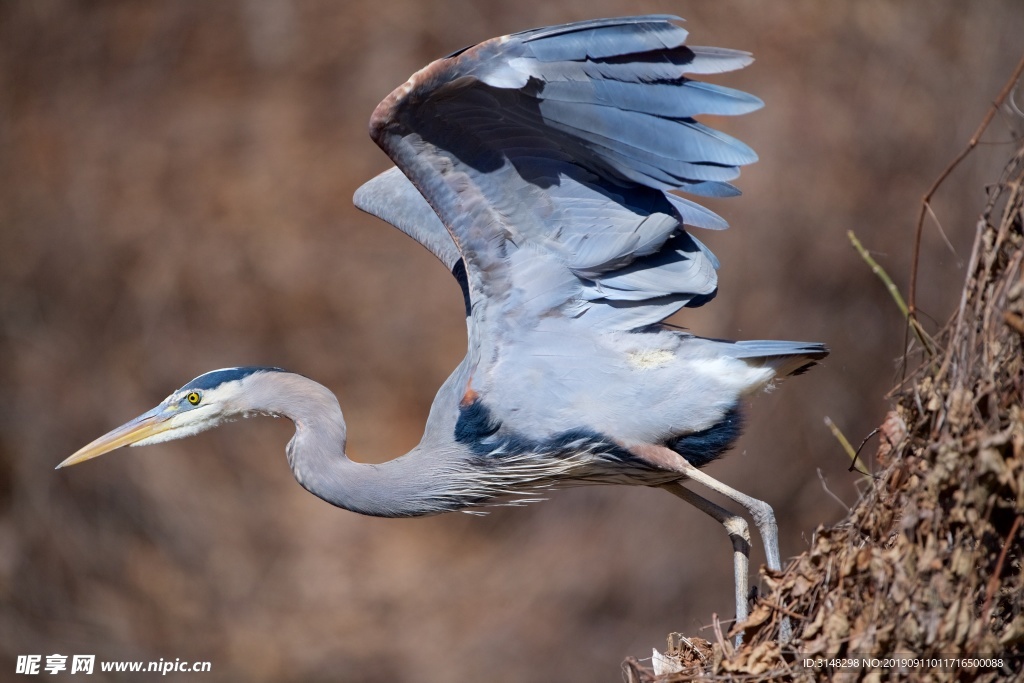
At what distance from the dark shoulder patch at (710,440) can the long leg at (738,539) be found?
0.49 feet

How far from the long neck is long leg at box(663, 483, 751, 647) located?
0.74 meters

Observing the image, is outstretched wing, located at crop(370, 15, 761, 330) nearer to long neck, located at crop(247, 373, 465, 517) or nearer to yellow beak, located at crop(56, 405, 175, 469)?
long neck, located at crop(247, 373, 465, 517)

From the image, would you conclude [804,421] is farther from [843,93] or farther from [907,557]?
[907,557]

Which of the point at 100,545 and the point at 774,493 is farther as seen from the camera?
the point at 100,545

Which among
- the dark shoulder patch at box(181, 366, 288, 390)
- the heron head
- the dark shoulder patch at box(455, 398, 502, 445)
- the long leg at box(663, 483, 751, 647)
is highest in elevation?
the dark shoulder patch at box(181, 366, 288, 390)

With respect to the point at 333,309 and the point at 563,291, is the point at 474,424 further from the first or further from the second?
the point at 333,309

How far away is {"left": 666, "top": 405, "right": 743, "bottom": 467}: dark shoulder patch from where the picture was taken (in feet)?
11.3

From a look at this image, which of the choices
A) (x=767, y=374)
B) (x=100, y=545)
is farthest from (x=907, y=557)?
(x=100, y=545)

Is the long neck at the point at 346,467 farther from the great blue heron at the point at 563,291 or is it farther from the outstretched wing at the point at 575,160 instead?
the outstretched wing at the point at 575,160

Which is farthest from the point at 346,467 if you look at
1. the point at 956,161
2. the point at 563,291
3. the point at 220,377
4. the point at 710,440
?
the point at 956,161

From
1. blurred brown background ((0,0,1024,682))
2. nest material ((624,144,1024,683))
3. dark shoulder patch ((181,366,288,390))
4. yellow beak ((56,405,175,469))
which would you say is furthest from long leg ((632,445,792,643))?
blurred brown background ((0,0,1024,682))

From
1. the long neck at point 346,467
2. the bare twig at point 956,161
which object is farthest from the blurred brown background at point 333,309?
the bare twig at point 956,161

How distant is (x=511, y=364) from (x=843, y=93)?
5537mm

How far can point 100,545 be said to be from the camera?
8.06 m
